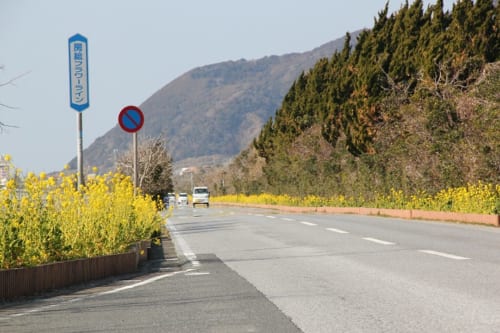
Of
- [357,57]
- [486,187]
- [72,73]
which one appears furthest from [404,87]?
[72,73]

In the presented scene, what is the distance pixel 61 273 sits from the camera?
32.8 ft

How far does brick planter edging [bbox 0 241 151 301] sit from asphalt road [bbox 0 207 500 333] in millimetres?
386

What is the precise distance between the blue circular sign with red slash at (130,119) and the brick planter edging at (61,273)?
19.3 ft

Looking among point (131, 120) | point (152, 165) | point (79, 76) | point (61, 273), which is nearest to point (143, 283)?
point (61, 273)

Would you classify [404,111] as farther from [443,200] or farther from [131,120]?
[131,120]

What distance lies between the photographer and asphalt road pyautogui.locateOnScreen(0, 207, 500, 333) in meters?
6.71

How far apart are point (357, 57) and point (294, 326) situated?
4192cm

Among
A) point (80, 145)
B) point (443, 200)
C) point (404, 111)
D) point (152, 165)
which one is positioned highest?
point (404, 111)

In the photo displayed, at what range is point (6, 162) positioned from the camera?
11.6 meters

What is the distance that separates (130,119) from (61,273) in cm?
850

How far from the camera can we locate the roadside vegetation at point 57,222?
9.66 m

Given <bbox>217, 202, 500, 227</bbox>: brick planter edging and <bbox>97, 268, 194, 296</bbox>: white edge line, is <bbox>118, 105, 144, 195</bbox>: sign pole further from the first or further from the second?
<bbox>217, 202, 500, 227</bbox>: brick planter edging

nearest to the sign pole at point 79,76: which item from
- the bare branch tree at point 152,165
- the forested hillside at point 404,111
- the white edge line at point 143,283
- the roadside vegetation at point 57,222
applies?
the roadside vegetation at point 57,222

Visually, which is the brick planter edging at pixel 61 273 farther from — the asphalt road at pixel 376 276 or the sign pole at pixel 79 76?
the sign pole at pixel 79 76
